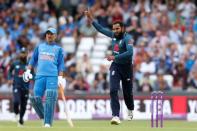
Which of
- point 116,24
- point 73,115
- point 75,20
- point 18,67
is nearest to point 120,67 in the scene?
point 116,24

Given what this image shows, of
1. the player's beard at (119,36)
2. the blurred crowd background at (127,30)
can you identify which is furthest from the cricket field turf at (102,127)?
the blurred crowd background at (127,30)

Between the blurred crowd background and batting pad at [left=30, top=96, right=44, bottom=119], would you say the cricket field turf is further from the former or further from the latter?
the blurred crowd background

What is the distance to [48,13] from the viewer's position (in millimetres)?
34062

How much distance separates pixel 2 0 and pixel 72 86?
681 centimetres

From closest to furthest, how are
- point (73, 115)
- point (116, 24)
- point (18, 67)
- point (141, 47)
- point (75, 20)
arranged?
point (116, 24) < point (18, 67) < point (73, 115) < point (141, 47) < point (75, 20)

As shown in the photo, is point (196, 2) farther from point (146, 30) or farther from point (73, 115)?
point (73, 115)

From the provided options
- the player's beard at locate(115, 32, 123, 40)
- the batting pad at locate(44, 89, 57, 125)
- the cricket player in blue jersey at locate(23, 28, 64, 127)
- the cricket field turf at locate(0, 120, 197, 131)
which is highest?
the player's beard at locate(115, 32, 123, 40)

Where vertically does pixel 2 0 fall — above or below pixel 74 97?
above

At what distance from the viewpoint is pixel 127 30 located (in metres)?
31.9

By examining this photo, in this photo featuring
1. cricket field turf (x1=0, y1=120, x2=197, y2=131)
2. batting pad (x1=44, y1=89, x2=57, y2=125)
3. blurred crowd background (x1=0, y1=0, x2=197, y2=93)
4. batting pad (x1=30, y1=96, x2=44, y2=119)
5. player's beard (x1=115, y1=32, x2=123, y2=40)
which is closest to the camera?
cricket field turf (x1=0, y1=120, x2=197, y2=131)

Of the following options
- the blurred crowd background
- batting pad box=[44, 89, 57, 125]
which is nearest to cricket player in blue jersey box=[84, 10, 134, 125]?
batting pad box=[44, 89, 57, 125]

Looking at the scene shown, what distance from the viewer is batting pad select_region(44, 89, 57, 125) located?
61.2 feet

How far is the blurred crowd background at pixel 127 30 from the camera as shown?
29469 millimetres

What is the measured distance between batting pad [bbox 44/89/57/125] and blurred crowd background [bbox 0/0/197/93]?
33.5ft
